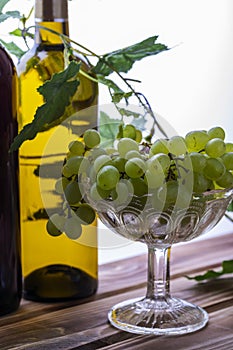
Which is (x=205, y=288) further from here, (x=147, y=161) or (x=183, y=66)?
(x=183, y=66)

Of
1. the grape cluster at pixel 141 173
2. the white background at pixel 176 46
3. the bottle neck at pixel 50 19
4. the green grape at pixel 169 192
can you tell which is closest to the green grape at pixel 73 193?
the grape cluster at pixel 141 173

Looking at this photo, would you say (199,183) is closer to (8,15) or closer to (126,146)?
(126,146)

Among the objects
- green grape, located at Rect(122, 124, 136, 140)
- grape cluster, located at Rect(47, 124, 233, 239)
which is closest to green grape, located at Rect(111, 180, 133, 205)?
grape cluster, located at Rect(47, 124, 233, 239)

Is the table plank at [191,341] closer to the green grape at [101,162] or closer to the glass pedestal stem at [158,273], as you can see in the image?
the glass pedestal stem at [158,273]

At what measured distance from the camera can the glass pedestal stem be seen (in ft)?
2.70

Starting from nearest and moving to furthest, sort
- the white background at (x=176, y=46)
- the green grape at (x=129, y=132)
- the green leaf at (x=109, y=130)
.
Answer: the green grape at (x=129, y=132) < the green leaf at (x=109, y=130) < the white background at (x=176, y=46)

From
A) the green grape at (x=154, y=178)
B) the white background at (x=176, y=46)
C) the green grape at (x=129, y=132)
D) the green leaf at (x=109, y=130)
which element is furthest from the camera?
the white background at (x=176, y=46)

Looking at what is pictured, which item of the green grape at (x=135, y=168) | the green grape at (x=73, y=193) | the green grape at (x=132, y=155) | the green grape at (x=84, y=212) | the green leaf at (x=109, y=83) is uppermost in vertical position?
the green leaf at (x=109, y=83)

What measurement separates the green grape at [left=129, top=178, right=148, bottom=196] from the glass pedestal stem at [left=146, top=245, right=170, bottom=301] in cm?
12

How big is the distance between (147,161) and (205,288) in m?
0.28

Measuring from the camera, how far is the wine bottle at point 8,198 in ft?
2.68

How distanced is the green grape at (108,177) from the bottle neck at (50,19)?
9.3 inches

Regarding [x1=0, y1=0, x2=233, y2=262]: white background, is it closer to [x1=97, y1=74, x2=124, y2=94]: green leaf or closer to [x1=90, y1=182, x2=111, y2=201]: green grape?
[x1=97, y1=74, x2=124, y2=94]: green leaf

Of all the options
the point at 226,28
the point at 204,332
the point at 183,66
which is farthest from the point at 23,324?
the point at 226,28
